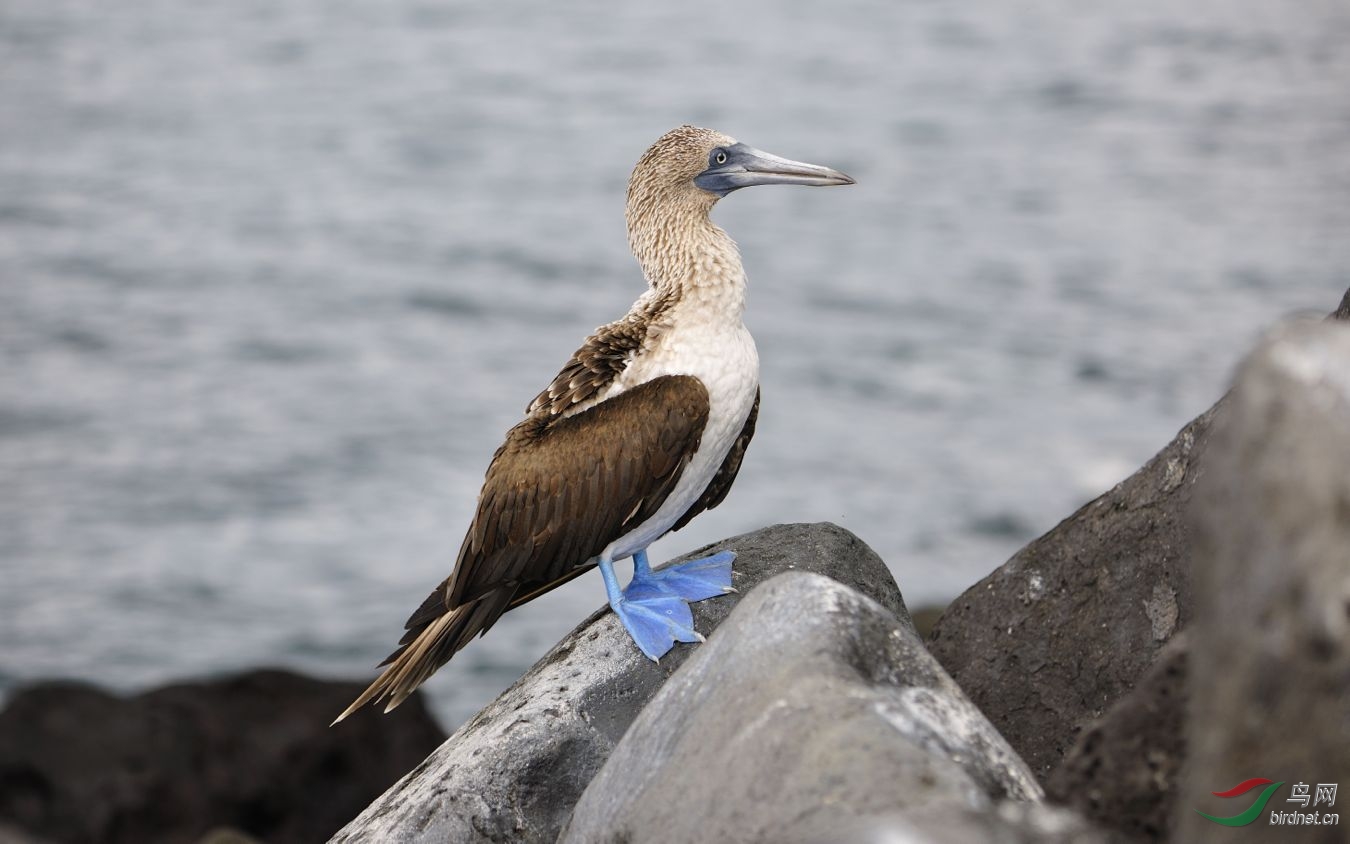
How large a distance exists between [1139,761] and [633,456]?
107 inches

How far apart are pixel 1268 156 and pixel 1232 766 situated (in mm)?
25227

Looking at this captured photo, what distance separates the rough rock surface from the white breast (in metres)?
2.63

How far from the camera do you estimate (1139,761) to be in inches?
142

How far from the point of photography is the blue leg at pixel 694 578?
6.24 metres

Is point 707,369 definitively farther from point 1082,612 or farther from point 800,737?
point 800,737

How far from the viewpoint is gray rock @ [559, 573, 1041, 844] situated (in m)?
3.71

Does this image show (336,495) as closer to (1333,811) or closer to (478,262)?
(478,262)

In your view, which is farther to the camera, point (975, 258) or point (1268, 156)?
point (1268, 156)

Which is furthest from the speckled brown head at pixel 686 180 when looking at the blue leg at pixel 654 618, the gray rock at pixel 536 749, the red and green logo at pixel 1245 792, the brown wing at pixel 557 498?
the red and green logo at pixel 1245 792

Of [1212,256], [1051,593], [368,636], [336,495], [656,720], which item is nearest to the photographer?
[656,720]

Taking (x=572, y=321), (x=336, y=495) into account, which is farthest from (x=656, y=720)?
(x=572, y=321)

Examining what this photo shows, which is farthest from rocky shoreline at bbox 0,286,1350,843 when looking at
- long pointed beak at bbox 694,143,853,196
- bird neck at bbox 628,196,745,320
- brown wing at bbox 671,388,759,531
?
long pointed beak at bbox 694,143,853,196

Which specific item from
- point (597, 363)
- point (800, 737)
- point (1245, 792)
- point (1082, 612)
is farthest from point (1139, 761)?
point (597, 363)

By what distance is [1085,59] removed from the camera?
31.1 metres
